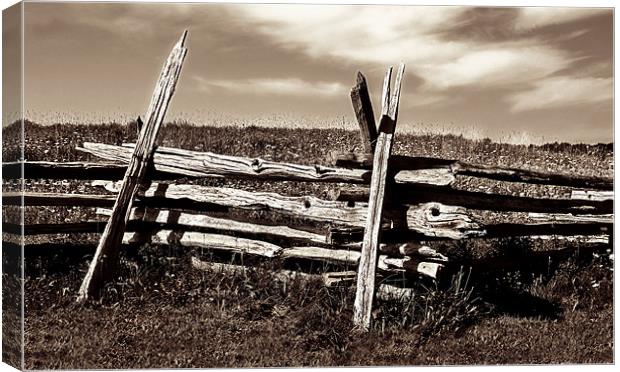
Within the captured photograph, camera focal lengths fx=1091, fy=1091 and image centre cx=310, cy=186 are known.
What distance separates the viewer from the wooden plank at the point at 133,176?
7219 mm

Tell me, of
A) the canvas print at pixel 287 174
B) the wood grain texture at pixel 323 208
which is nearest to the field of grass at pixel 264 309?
the canvas print at pixel 287 174

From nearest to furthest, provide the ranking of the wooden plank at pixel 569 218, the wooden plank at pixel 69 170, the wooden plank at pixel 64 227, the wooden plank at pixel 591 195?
the wooden plank at pixel 69 170 < the wooden plank at pixel 64 227 < the wooden plank at pixel 591 195 < the wooden plank at pixel 569 218

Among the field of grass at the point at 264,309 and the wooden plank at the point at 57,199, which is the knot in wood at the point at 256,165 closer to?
the field of grass at the point at 264,309

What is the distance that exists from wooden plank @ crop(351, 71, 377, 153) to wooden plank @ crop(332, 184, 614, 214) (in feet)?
1.19

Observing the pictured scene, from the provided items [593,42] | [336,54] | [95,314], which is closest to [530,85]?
[593,42]

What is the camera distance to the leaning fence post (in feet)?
23.9

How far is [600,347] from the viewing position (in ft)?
25.9

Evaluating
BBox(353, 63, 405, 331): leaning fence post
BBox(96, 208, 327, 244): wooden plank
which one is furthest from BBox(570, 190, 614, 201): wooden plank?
BBox(96, 208, 327, 244): wooden plank

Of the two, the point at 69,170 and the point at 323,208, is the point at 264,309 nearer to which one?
the point at 323,208

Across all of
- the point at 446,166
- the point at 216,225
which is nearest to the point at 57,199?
the point at 216,225

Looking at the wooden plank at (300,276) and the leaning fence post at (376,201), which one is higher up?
the leaning fence post at (376,201)

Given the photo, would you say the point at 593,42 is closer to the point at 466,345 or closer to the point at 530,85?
the point at 530,85

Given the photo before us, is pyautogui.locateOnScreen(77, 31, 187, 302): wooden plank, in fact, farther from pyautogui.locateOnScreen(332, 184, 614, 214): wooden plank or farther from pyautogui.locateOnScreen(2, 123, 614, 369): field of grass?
pyautogui.locateOnScreen(332, 184, 614, 214): wooden plank

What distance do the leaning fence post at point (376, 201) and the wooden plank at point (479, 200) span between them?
234mm
